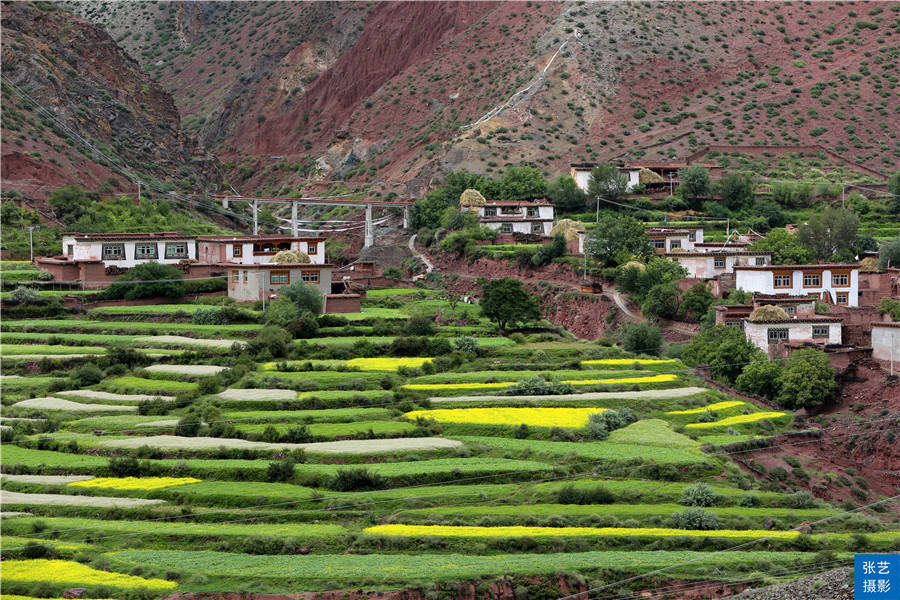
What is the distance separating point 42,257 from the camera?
80.6m

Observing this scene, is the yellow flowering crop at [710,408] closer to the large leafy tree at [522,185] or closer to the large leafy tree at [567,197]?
the large leafy tree at [567,197]

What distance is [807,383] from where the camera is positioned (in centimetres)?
5553

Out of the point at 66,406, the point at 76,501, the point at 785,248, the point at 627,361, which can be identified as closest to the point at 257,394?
the point at 66,406

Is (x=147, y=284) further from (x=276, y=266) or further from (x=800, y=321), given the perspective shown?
(x=800, y=321)

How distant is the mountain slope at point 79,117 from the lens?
101625mm

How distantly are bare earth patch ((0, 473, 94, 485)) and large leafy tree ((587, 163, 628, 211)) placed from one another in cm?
6520

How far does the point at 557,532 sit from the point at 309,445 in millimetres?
11653

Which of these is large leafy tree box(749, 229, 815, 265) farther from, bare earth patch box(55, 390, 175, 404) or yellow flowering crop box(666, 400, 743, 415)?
bare earth patch box(55, 390, 175, 404)

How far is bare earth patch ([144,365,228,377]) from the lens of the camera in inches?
2152

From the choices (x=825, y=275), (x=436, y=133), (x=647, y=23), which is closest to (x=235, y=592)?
(x=825, y=275)

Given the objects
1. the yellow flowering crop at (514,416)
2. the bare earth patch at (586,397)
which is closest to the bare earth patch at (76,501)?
the yellow flowering crop at (514,416)

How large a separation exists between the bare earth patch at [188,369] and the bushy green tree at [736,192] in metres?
56.3

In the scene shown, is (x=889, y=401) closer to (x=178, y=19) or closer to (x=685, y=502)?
(x=685, y=502)

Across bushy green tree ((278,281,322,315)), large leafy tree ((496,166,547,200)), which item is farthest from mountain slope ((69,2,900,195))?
bushy green tree ((278,281,322,315))
